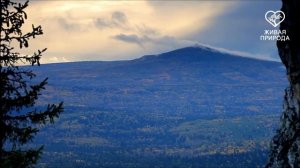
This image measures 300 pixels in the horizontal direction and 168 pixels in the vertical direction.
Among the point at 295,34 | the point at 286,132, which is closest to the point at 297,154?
the point at 286,132

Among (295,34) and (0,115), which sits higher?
(295,34)

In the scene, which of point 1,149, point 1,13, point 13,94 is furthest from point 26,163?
point 1,13

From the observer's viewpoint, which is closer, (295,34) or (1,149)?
(1,149)

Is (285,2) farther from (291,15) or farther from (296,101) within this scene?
(296,101)

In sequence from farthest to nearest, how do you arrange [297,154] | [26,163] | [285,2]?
[297,154]
[285,2]
[26,163]

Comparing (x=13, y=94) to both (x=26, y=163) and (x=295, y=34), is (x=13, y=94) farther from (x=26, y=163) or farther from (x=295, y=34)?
(x=295, y=34)

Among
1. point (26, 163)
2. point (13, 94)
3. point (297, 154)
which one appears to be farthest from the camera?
point (297, 154)

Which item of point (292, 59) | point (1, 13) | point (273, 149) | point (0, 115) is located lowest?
point (273, 149)
